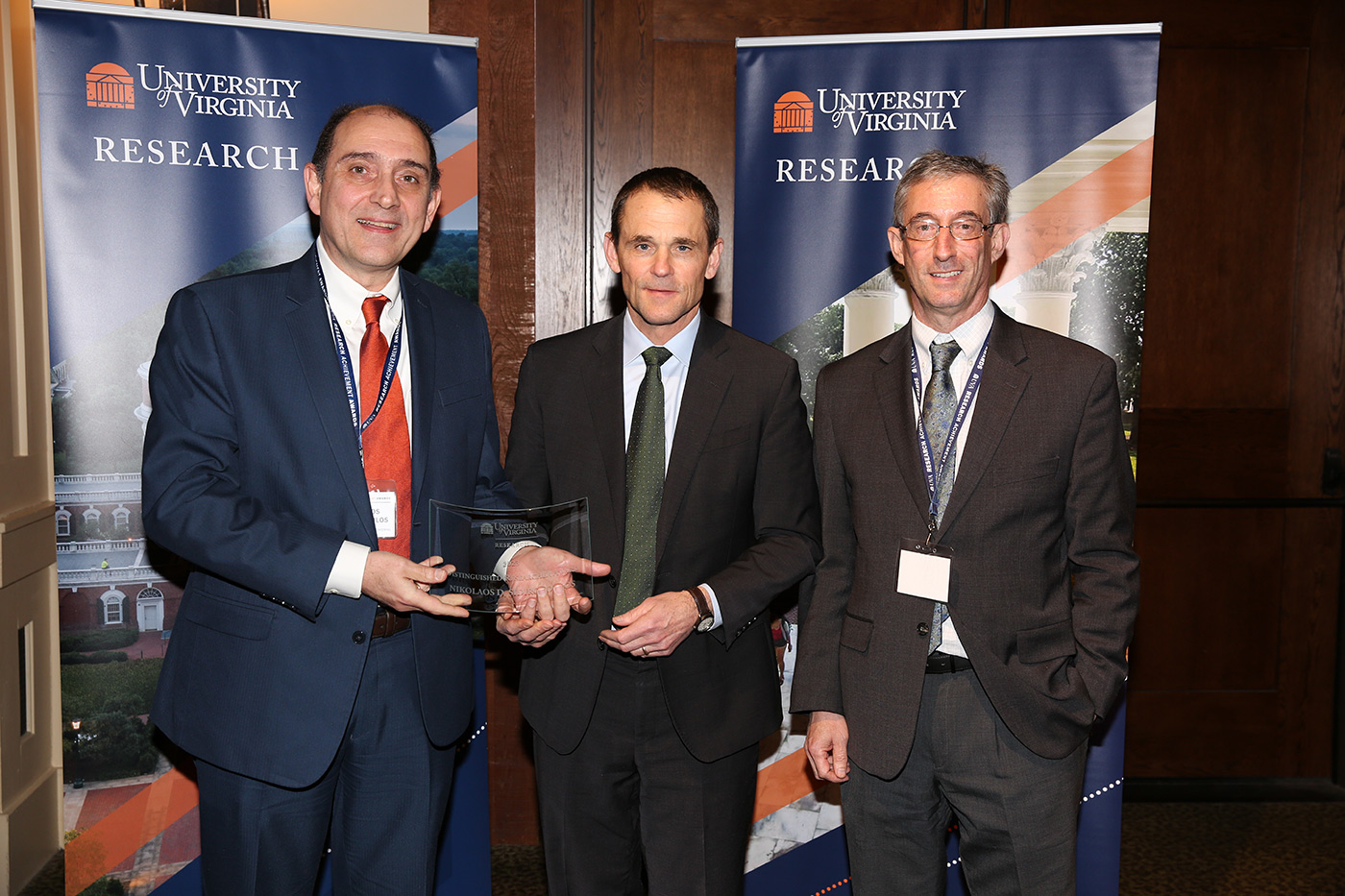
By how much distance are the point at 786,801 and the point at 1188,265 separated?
297 centimetres

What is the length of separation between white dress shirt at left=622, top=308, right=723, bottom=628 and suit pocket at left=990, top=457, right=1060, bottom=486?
2.43ft

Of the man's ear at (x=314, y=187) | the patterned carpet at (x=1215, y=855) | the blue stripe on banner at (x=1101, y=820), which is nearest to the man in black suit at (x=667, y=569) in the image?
the man's ear at (x=314, y=187)

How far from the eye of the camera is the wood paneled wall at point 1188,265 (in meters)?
3.61

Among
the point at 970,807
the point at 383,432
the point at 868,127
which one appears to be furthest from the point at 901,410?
the point at 868,127

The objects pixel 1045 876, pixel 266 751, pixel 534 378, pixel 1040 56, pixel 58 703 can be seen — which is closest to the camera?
pixel 266 751

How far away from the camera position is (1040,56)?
2.94 metres

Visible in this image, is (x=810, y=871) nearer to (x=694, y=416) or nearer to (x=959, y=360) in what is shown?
(x=694, y=416)

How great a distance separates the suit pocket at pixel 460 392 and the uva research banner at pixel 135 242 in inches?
46.9

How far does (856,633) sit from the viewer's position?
2.04 metres

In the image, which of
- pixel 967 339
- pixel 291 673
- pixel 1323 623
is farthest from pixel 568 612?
pixel 1323 623

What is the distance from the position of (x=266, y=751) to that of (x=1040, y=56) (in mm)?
2992

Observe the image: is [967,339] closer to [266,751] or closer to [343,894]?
[266,751]

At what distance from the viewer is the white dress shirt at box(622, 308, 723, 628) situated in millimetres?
2191

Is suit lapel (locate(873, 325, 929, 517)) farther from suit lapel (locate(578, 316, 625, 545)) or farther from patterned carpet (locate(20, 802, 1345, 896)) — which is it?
patterned carpet (locate(20, 802, 1345, 896))
